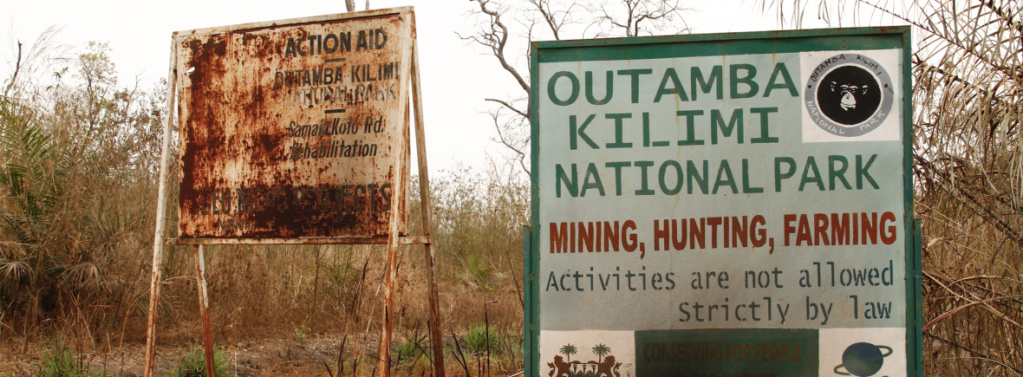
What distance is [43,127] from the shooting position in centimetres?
712

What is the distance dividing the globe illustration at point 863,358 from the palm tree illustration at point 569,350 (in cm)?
106

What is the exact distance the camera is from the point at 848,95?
324 centimetres

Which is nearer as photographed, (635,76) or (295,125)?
(635,76)

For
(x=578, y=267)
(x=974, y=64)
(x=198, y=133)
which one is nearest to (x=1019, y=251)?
(x=974, y=64)

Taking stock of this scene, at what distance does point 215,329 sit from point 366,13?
374 cm

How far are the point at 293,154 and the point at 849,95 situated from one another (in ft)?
9.74

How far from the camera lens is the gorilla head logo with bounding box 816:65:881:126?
3230 mm

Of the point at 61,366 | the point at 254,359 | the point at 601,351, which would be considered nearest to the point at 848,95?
the point at 601,351

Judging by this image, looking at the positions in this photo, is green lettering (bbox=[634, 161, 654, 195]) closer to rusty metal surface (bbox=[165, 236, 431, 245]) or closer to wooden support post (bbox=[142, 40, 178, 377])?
rusty metal surface (bbox=[165, 236, 431, 245])

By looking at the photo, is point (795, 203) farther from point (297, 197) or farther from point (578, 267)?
point (297, 197)

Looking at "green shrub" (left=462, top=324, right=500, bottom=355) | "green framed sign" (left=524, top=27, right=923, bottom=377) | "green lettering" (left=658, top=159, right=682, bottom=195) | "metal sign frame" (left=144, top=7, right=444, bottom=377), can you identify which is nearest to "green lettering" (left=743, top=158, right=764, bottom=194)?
"green framed sign" (left=524, top=27, right=923, bottom=377)

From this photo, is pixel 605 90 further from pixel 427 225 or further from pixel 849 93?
pixel 427 225

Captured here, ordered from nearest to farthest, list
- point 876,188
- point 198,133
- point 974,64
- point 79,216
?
point 876,188, point 974,64, point 198,133, point 79,216

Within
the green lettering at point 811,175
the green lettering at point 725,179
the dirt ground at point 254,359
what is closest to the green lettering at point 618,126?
the green lettering at point 725,179
